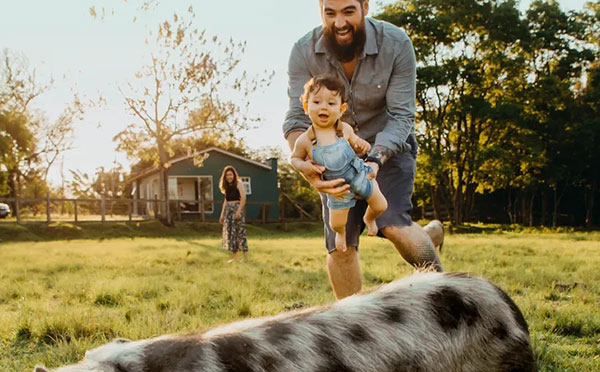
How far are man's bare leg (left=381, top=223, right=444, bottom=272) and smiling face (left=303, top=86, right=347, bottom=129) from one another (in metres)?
1.10

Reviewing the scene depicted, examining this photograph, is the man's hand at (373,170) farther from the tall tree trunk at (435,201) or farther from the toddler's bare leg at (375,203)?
the tall tree trunk at (435,201)

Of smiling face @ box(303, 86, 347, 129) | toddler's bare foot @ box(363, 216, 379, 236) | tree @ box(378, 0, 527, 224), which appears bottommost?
toddler's bare foot @ box(363, 216, 379, 236)

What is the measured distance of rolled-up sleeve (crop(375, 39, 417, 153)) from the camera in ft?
11.5

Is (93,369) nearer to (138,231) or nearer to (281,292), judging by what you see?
(281,292)

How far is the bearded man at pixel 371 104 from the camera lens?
3.50m

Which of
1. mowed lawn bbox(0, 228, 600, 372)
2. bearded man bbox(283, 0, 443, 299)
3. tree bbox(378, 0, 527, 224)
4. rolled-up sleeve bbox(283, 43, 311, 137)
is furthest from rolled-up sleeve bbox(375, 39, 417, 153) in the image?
tree bbox(378, 0, 527, 224)

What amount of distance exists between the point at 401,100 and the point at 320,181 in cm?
115

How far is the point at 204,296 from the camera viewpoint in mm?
5746

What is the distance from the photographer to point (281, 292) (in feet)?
20.1

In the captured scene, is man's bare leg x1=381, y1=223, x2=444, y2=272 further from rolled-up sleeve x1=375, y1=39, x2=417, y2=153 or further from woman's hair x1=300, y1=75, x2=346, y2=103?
woman's hair x1=300, y1=75, x2=346, y2=103

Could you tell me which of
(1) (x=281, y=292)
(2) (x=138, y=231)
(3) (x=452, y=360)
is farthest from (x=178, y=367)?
(2) (x=138, y=231)

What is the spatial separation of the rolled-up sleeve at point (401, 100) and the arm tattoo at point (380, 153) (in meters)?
0.10

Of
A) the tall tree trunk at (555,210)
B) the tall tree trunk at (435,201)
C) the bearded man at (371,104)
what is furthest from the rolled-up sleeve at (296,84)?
the tall tree trunk at (555,210)

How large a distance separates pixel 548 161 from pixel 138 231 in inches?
756
